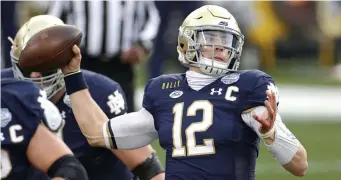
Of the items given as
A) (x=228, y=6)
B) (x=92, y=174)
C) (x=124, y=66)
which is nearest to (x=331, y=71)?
(x=228, y=6)

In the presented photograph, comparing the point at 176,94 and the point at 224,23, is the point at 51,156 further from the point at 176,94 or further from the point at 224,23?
the point at 224,23

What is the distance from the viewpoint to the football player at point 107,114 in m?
4.49

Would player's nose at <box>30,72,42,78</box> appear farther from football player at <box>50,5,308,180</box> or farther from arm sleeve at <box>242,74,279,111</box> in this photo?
arm sleeve at <box>242,74,279,111</box>

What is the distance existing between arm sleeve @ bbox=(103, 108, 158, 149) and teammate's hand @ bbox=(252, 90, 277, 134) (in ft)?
1.74

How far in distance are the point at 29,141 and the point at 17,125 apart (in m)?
0.08

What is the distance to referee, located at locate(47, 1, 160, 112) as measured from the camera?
6914mm

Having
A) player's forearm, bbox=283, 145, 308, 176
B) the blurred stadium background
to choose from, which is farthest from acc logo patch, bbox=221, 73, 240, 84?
the blurred stadium background

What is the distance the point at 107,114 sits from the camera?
4.62 metres

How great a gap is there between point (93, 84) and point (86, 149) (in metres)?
0.29

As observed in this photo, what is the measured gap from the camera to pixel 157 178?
4629 millimetres

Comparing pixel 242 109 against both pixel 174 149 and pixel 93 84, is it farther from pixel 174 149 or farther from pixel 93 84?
pixel 93 84

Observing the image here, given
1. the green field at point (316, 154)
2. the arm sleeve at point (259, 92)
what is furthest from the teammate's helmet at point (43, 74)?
the green field at point (316, 154)

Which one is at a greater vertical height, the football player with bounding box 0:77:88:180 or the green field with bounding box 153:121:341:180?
the football player with bounding box 0:77:88:180

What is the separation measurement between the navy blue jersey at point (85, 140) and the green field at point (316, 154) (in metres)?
2.85
